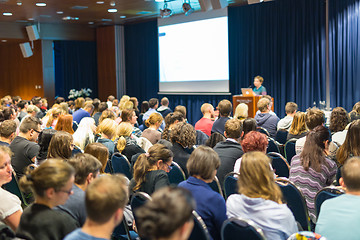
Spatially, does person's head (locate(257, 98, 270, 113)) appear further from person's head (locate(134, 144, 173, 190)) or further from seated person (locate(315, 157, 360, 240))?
seated person (locate(315, 157, 360, 240))

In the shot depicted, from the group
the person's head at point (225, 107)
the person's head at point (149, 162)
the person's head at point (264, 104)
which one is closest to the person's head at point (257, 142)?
the person's head at point (149, 162)

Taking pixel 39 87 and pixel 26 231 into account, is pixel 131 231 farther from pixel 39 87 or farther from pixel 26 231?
pixel 39 87

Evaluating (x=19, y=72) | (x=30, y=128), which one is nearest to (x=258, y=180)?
Result: (x=30, y=128)

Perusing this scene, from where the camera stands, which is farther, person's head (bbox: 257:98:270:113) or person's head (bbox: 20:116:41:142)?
person's head (bbox: 257:98:270:113)

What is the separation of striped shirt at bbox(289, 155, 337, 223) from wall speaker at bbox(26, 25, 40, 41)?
493 inches

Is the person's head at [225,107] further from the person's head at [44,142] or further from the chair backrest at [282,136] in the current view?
the person's head at [44,142]

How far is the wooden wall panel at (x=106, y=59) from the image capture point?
50.2ft

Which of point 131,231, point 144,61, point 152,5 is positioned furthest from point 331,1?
point 131,231

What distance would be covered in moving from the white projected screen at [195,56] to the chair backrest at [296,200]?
8.98 m

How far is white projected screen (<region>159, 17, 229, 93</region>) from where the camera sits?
39.2 ft

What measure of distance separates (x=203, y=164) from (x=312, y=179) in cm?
120

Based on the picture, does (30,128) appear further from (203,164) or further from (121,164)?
(203,164)

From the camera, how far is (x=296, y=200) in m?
3.10

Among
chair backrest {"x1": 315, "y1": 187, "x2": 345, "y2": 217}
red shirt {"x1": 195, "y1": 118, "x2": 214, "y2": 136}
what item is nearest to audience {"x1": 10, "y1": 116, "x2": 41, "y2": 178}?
red shirt {"x1": 195, "y1": 118, "x2": 214, "y2": 136}
